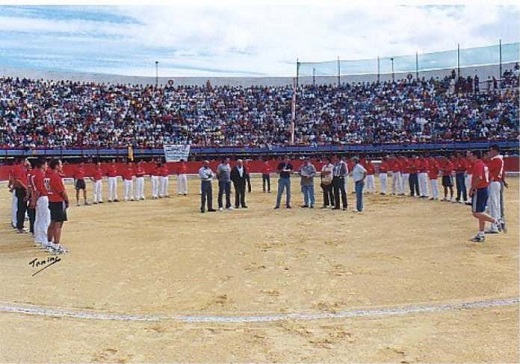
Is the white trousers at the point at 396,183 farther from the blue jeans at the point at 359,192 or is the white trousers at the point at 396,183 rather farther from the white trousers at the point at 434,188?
the blue jeans at the point at 359,192

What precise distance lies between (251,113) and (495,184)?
36.5m

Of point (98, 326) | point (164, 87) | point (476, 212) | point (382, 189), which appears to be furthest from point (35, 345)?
point (164, 87)

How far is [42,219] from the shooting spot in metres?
12.2

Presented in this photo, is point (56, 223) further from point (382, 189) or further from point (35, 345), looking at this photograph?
point (382, 189)

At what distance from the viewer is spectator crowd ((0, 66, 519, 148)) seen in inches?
1617

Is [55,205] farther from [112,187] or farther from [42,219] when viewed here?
[112,187]

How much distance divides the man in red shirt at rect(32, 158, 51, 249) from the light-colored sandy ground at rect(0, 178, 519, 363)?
0.43 m

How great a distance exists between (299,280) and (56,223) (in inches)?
210

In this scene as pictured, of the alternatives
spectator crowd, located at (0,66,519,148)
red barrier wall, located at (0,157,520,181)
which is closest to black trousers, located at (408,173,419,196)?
red barrier wall, located at (0,157,520,181)

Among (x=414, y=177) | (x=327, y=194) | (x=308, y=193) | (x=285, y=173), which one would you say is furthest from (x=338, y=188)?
(x=414, y=177)

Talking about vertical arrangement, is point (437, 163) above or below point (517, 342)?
above

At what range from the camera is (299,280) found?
348 inches

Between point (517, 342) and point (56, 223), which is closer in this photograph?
point (517, 342)

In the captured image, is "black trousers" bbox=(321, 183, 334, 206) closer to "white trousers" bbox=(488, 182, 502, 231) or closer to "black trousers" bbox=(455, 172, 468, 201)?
"black trousers" bbox=(455, 172, 468, 201)
